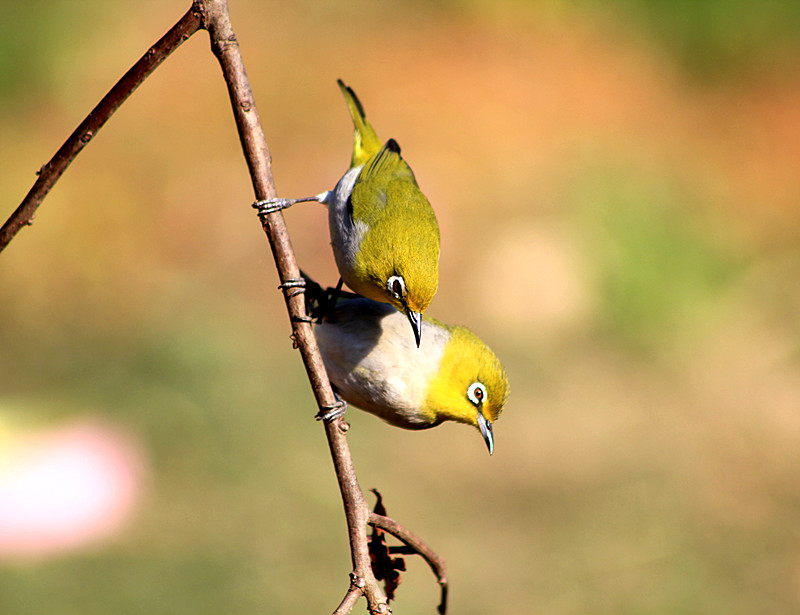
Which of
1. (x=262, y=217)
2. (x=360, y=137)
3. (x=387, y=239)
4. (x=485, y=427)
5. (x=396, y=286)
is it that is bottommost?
(x=262, y=217)

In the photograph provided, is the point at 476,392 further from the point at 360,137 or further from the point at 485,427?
the point at 360,137

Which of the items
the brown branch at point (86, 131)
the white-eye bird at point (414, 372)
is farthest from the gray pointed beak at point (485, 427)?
the brown branch at point (86, 131)

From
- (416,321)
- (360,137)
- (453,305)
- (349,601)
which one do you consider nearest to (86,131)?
(349,601)

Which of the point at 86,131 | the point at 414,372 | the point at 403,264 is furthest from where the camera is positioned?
the point at 414,372

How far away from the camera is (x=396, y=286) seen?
3352mm

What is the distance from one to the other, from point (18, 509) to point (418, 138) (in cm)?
908

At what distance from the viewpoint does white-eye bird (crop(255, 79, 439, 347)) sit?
3352mm

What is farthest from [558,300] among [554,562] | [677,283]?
[554,562]

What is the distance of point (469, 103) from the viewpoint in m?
13.0

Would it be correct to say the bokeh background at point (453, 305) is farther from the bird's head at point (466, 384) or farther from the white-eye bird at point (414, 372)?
the bird's head at point (466, 384)

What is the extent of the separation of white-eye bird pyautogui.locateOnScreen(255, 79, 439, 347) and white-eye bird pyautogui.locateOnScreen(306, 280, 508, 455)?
0.68ft

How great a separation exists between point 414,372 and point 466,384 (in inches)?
9.7

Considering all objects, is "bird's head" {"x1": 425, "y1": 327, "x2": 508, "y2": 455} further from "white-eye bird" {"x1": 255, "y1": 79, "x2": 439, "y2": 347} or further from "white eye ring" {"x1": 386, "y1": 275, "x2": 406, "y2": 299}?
"white eye ring" {"x1": 386, "y1": 275, "x2": 406, "y2": 299}

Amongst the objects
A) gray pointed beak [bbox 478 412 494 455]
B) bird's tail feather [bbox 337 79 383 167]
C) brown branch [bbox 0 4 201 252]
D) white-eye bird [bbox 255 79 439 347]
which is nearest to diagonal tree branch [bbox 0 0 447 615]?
brown branch [bbox 0 4 201 252]
